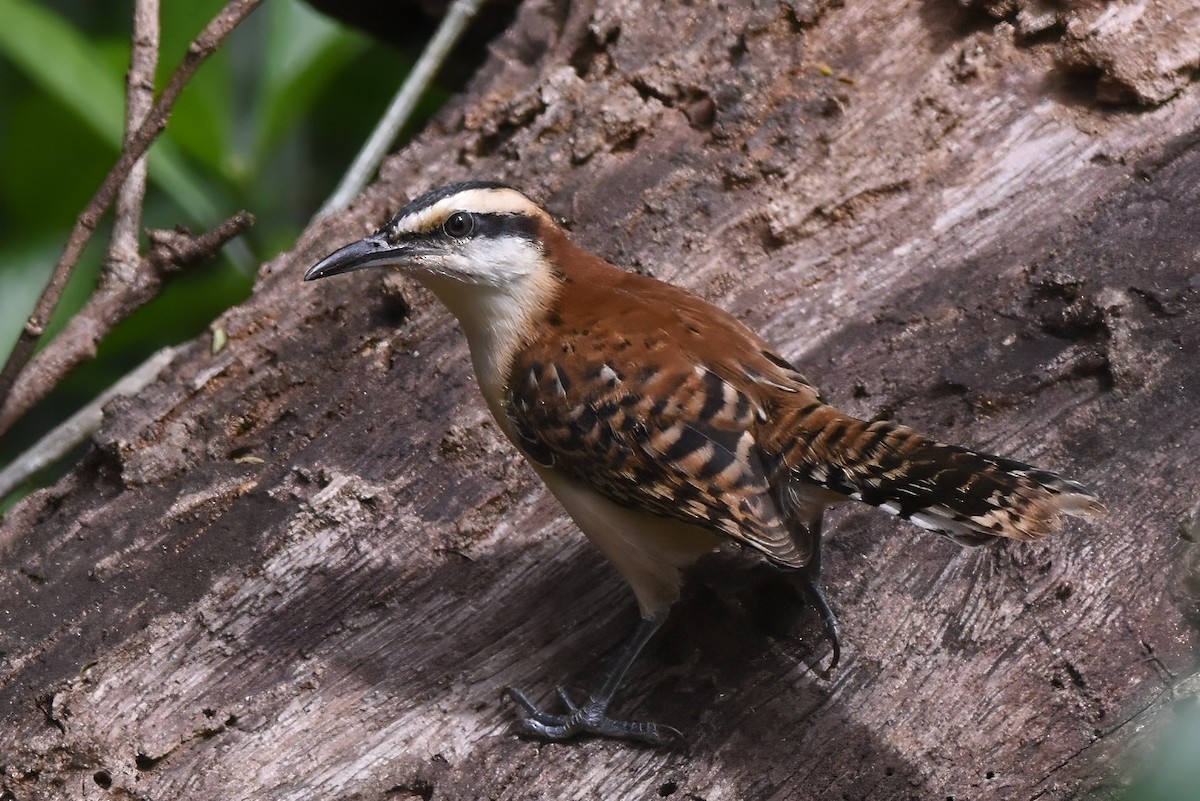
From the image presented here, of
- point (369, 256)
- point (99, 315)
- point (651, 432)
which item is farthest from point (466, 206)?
point (99, 315)

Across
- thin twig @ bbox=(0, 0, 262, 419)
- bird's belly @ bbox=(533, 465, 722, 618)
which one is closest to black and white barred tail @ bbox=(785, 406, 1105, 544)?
bird's belly @ bbox=(533, 465, 722, 618)

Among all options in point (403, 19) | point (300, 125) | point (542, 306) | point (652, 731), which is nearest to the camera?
point (652, 731)

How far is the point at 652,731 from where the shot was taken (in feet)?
10.7

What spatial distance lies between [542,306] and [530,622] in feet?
3.39

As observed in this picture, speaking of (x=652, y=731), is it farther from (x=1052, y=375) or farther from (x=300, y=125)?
(x=300, y=125)

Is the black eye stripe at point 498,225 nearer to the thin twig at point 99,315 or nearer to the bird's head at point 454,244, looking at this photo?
the bird's head at point 454,244

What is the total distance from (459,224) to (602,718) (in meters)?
1.56

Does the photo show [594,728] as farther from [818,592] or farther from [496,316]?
[496,316]

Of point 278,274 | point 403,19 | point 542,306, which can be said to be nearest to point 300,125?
point 403,19

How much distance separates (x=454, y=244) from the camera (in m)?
3.46

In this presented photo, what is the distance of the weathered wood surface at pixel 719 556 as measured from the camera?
3234 mm

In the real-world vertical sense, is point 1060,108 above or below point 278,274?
below

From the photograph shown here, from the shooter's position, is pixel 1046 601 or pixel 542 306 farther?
pixel 542 306

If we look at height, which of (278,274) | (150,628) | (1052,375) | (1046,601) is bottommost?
(1046,601)
